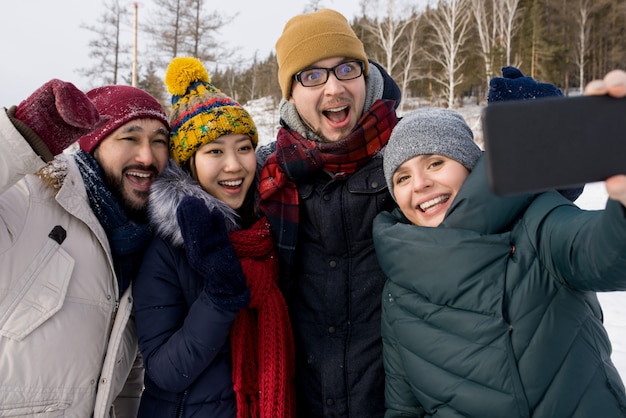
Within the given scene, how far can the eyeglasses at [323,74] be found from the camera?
2031mm

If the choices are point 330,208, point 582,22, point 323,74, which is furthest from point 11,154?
point 582,22

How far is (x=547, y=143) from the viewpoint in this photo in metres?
0.78

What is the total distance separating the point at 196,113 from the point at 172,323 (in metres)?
1.03

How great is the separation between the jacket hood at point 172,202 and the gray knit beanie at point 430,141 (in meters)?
0.78

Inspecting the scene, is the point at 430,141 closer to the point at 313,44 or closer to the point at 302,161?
the point at 302,161

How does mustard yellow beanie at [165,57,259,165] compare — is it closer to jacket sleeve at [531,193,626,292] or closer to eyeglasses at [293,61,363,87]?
eyeglasses at [293,61,363,87]

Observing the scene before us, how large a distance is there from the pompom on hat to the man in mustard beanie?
1.56 ft

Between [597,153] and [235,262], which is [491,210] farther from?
[235,262]

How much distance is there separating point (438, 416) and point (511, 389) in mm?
281

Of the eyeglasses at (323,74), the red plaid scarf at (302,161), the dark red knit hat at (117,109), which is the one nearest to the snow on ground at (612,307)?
the red plaid scarf at (302,161)

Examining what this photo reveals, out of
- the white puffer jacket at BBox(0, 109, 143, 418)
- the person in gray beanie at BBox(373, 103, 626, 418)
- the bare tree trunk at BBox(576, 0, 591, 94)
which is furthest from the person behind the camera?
the bare tree trunk at BBox(576, 0, 591, 94)

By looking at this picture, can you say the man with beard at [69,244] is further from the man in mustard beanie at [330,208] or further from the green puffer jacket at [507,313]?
the green puffer jacket at [507,313]

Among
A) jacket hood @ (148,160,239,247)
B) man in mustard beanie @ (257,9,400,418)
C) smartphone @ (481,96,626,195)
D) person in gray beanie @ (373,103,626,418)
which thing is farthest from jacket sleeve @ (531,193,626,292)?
jacket hood @ (148,160,239,247)

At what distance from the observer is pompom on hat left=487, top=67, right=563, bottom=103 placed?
175 centimetres
